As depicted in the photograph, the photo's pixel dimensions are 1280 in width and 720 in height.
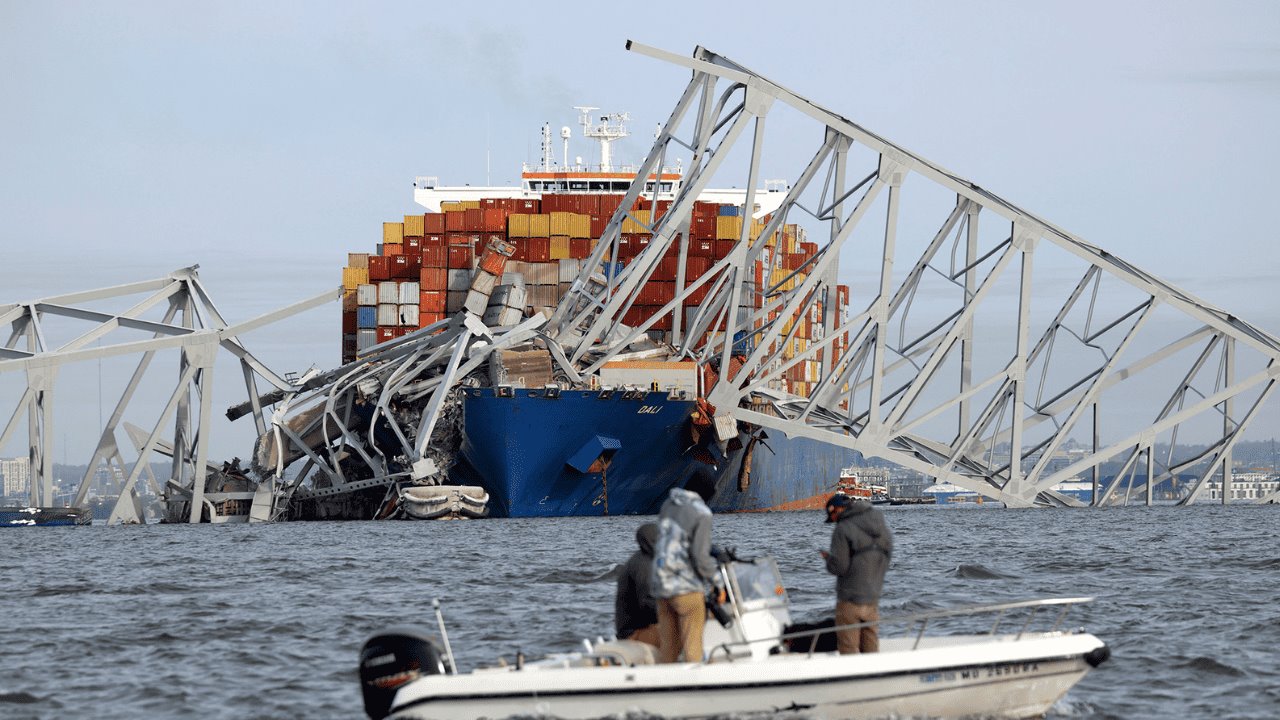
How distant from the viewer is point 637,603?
12.5 m

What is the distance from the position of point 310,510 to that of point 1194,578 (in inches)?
1536

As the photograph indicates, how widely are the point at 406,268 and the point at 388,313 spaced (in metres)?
2.43

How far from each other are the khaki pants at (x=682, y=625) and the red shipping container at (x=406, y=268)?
191 ft

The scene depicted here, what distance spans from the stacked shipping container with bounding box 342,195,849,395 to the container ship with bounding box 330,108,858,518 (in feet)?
0.20

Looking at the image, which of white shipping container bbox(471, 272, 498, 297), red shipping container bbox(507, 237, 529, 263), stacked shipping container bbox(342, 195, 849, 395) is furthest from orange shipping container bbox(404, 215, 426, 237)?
white shipping container bbox(471, 272, 498, 297)

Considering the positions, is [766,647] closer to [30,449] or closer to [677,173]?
[30,449]

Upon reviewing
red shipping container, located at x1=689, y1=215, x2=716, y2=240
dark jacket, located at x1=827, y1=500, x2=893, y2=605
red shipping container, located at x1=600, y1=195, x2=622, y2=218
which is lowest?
dark jacket, located at x1=827, y1=500, x2=893, y2=605

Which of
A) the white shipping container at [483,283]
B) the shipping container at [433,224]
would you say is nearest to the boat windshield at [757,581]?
the white shipping container at [483,283]

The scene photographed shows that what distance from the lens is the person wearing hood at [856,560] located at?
1213 centimetres

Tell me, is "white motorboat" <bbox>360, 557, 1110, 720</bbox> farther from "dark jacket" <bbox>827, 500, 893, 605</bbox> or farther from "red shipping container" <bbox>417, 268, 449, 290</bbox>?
"red shipping container" <bbox>417, 268, 449, 290</bbox>

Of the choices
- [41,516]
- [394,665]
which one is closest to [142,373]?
[41,516]

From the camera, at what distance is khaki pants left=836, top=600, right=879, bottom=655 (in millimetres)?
12234

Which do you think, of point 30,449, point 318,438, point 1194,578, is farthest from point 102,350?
point 1194,578

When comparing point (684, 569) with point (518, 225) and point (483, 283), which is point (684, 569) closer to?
point (483, 283)
